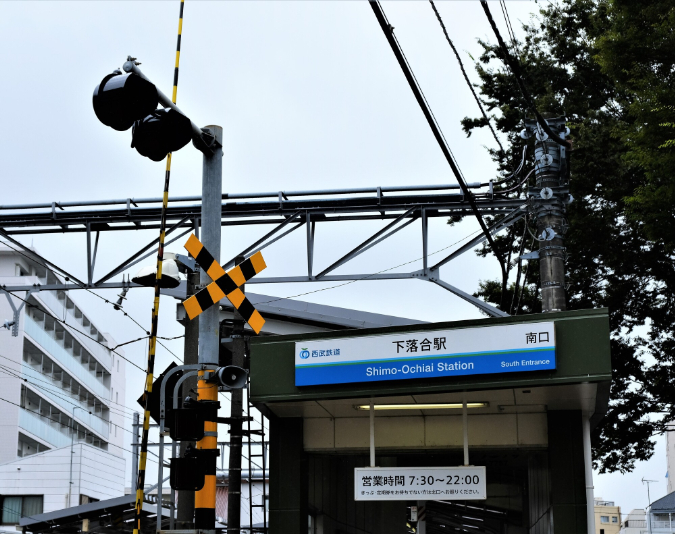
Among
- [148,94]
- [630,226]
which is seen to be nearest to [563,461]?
[148,94]

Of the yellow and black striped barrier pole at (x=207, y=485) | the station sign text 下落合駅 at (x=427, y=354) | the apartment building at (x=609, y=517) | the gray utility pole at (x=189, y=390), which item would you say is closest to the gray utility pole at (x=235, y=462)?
the gray utility pole at (x=189, y=390)

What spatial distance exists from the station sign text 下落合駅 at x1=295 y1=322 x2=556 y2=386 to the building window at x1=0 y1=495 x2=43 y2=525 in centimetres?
4423

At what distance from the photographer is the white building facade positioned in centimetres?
5228

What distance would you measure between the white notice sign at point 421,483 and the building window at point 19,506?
44052 mm

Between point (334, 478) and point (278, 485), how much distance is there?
164 inches

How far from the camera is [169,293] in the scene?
21078 millimetres

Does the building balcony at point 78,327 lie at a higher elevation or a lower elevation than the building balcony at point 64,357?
higher

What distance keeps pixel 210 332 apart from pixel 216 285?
1.70ft

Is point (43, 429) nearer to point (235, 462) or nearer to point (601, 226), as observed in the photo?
point (601, 226)

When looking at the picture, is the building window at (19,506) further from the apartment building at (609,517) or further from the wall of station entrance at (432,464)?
the apartment building at (609,517)

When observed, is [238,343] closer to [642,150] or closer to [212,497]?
[212,497]

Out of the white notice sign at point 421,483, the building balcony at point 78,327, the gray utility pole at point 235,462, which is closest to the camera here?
the white notice sign at point 421,483

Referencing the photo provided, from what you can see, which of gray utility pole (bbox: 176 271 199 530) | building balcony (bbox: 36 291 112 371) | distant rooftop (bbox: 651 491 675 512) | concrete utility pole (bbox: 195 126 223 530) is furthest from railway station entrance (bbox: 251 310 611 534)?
building balcony (bbox: 36 291 112 371)

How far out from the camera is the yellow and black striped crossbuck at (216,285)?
9742 mm
